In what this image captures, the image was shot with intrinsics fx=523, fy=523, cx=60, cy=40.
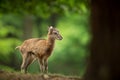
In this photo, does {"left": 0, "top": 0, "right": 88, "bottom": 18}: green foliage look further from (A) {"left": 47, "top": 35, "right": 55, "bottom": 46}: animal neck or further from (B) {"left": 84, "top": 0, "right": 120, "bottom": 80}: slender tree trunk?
(B) {"left": 84, "top": 0, "right": 120, "bottom": 80}: slender tree trunk

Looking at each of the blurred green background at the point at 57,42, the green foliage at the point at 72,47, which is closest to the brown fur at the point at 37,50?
the blurred green background at the point at 57,42

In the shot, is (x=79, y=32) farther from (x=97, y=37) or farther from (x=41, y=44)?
(x=97, y=37)

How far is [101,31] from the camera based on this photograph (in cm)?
750

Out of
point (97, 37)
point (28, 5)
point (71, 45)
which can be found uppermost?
point (71, 45)

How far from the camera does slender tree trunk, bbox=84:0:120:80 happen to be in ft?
24.2

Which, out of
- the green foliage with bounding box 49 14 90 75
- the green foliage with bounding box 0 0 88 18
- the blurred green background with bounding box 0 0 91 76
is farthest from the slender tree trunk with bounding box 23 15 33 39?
the green foliage with bounding box 0 0 88 18

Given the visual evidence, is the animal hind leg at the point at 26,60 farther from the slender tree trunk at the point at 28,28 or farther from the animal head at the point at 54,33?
the slender tree trunk at the point at 28,28

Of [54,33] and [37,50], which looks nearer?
[37,50]

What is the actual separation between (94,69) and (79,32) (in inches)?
892

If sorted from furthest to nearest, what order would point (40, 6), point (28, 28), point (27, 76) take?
point (28, 28) → point (40, 6) → point (27, 76)

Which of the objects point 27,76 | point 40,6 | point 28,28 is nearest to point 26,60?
point 27,76

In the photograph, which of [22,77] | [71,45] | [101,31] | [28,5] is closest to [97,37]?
[101,31]

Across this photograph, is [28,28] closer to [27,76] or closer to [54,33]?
[54,33]

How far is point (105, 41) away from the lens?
7.48 meters
